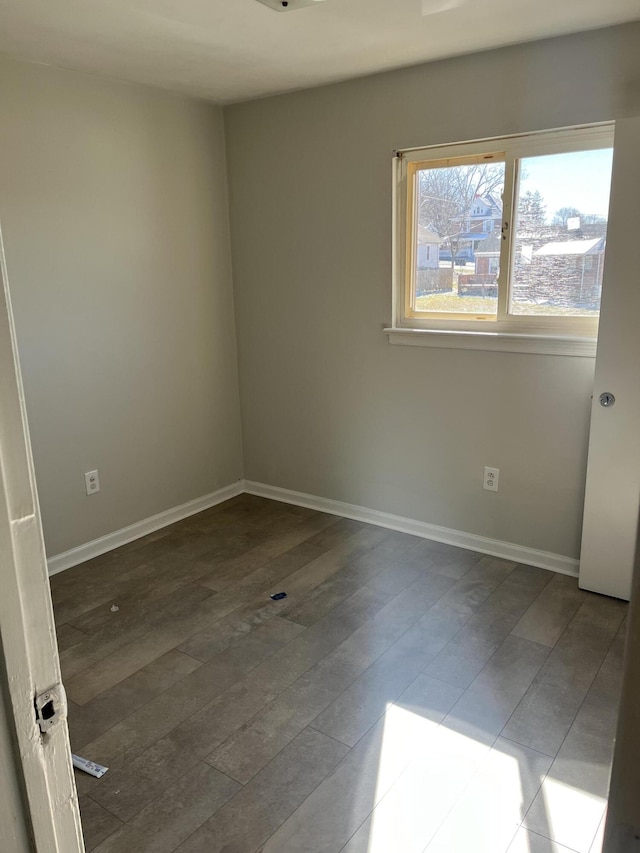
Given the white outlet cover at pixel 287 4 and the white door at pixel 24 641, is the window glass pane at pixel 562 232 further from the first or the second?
the white door at pixel 24 641

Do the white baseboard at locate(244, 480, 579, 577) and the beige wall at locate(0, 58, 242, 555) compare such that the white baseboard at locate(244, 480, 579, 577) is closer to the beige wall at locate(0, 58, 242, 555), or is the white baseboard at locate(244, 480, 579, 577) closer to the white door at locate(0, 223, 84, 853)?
the beige wall at locate(0, 58, 242, 555)

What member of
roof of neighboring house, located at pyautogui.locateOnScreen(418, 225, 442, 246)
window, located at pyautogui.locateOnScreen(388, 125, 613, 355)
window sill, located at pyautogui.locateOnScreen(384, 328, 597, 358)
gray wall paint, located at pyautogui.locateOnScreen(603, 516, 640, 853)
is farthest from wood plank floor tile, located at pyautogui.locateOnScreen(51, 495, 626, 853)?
roof of neighboring house, located at pyautogui.locateOnScreen(418, 225, 442, 246)

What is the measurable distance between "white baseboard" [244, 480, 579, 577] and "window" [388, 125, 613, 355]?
995 millimetres

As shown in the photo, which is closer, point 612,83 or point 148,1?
point 148,1

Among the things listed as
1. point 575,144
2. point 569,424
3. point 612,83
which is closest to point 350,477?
point 569,424

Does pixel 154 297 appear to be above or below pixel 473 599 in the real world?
above

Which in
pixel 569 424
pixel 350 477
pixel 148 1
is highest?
pixel 148 1

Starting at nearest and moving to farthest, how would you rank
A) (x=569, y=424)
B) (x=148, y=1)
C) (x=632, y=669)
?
(x=632, y=669) → (x=148, y=1) → (x=569, y=424)

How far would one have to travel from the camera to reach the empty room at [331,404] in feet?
6.44

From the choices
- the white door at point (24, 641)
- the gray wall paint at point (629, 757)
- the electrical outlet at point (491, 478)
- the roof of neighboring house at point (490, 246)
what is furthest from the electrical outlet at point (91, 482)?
the gray wall paint at point (629, 757)

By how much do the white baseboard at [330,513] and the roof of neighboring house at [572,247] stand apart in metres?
1.41

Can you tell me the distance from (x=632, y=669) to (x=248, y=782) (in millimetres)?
1729

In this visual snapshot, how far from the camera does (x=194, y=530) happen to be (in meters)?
3.63

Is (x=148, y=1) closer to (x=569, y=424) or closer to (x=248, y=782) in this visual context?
(x=569, y=424)
